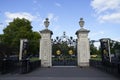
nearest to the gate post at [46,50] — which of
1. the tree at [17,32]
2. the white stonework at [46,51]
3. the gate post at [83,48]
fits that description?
the white stonework at [46,51]

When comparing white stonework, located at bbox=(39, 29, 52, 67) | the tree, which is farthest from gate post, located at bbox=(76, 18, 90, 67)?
the tree

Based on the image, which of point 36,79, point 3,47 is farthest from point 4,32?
point 36,79

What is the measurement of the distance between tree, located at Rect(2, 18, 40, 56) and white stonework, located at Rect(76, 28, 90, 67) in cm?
2312

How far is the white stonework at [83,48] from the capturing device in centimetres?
2473

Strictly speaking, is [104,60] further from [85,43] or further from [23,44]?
[23,44]

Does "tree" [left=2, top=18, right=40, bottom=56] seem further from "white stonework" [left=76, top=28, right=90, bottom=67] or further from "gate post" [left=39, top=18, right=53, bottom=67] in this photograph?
"white stonework" [left=76, top=28, right=90, bottom=67]

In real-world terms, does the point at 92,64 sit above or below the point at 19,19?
below

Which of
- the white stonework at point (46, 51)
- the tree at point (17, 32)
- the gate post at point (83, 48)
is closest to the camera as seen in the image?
the gate post at point (83, 48)

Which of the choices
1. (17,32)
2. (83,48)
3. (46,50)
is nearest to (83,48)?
(83,48)

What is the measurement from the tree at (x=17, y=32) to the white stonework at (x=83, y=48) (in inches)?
910

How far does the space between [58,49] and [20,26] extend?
24.7 meters

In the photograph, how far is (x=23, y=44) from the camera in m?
20.0

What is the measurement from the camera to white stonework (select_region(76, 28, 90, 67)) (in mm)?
24734

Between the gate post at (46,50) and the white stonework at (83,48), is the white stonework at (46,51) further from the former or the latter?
the white stonework at (83,48)
